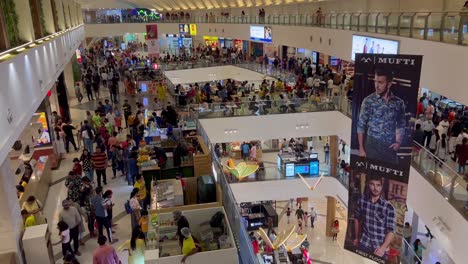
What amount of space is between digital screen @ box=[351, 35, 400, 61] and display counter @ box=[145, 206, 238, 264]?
25.4ft

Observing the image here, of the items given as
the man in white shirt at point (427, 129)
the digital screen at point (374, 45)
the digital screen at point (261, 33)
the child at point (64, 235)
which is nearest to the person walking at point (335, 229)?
the digital screen at point (374, 45)

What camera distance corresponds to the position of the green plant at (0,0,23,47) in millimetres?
6969

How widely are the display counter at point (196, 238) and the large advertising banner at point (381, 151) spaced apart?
2.94 metres

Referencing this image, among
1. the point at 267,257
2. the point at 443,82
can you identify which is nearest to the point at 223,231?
the point at 443,82

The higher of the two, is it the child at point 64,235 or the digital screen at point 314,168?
the child at point 64,235

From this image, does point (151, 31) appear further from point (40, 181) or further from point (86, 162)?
point (40, 181)

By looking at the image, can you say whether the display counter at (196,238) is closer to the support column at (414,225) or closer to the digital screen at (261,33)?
the support column at (414,225)

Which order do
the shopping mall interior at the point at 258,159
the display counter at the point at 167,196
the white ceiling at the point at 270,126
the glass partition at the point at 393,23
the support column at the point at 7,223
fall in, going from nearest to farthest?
the shopping mall interior at the point at 258,159
the support column at the point at 7,223
the display counter at the point at 167,196
the glass partition at the point at 393,23
the white ceiling at the point at 270,126

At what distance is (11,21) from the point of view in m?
7.22

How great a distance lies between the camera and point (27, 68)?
24.0ft

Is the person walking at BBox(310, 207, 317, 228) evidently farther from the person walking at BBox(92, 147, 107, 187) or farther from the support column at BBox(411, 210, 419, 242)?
the person walking at BBox(92, 147, 107, 187)

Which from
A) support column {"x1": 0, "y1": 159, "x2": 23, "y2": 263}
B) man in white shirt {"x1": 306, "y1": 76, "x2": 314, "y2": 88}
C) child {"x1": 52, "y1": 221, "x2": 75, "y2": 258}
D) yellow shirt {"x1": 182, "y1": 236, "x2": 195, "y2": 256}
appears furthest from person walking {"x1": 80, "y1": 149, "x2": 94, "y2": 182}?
man in white shirt {"x1": 306, "y1": 76, "x2": 314, "y2": 88}

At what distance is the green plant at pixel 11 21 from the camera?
697 centimetres

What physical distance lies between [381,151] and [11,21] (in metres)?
6.80
